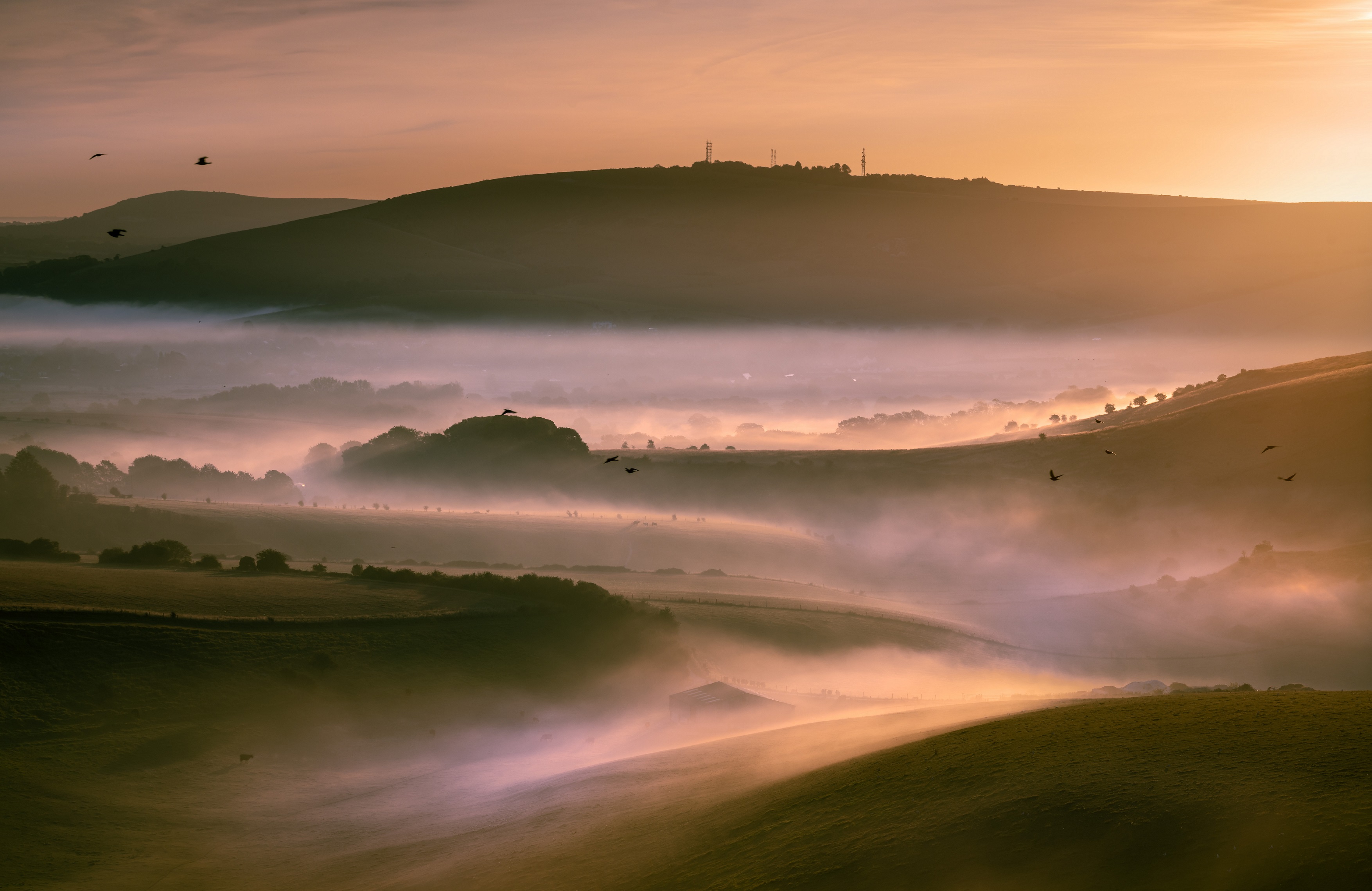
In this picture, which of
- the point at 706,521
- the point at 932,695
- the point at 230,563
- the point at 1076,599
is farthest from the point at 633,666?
the point at 706,521

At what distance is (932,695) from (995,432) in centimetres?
7735

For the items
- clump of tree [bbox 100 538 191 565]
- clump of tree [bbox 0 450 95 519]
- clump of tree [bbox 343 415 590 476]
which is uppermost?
clump of tree [bbox 343 415 590 476]

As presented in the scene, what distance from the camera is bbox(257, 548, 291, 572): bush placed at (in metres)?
66.1

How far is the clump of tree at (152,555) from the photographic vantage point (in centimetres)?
6494

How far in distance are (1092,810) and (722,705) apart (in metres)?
28.6

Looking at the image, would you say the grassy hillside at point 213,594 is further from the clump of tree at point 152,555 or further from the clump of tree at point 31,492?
the clump of tree at point 31,492

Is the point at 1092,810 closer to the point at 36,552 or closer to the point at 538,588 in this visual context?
the point at 538,588

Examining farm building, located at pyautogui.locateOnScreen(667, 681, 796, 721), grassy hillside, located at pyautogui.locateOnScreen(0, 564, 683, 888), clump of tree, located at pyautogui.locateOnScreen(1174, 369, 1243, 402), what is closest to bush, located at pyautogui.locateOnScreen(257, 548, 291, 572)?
grassy hillside, located at pyautogui.locateOnScreen(0, 564, 683, 888)

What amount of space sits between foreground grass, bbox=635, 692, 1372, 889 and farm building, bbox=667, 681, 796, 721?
756 inches

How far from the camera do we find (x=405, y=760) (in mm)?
46750

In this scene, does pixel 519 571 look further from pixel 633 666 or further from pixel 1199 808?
pixel 1199 808

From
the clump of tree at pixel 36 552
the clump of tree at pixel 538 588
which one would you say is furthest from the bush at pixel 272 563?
the clump of tree at pixel 36 552

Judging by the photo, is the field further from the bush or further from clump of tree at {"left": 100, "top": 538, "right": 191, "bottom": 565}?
clump of tree at {"left": 100, "top": 538, "right": 191, "bottom": 565}

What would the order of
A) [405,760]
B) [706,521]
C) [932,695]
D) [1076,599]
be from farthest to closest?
[706,521], [1076,599], [932,695], [405,760]
